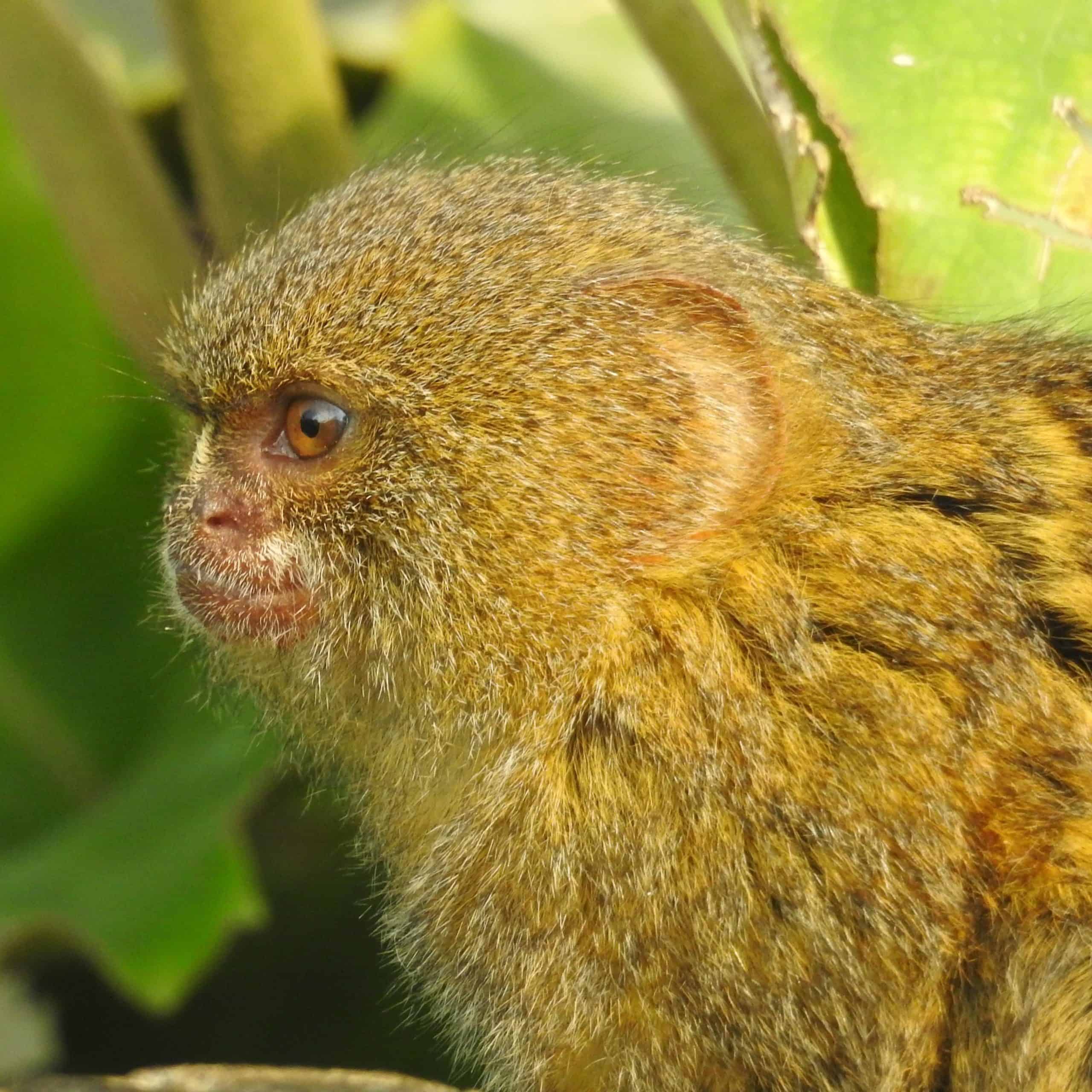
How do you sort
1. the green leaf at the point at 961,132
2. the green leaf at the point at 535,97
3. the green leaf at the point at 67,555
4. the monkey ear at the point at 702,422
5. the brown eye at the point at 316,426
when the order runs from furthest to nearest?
1. the green leaf at the point at 67,555
2. the green leaf at the point at 535,97
3. the green leaf at the point at 961,132
4. the brown eye at the point at 316,426
5. the monkey ear at the point at 702,422

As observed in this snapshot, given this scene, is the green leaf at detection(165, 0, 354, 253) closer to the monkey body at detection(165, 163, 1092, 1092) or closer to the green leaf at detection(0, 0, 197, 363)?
the green leaf at detection(0, 0, 197, 363)

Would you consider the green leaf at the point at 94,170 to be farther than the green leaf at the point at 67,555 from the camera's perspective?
No

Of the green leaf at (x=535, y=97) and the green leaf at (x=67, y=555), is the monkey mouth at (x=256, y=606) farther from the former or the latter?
the green leaf at (x=67, y=555)

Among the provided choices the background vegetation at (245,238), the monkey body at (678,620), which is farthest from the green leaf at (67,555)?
the monkey body at (678,620)

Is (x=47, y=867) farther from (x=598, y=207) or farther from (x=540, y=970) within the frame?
(x=598, y=207)

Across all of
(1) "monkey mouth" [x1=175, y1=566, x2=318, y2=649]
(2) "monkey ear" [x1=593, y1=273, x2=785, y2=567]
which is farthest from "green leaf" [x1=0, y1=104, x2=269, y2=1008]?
(2) "monkey ear" [x1=593, y1=273, x2=785, y2=567]

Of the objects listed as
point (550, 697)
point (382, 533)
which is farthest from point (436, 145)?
point (550, 697)

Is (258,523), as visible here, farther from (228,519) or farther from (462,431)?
(462,431)

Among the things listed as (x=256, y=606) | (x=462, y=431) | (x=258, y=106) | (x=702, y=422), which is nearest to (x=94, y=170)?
(x=258, y=106)
